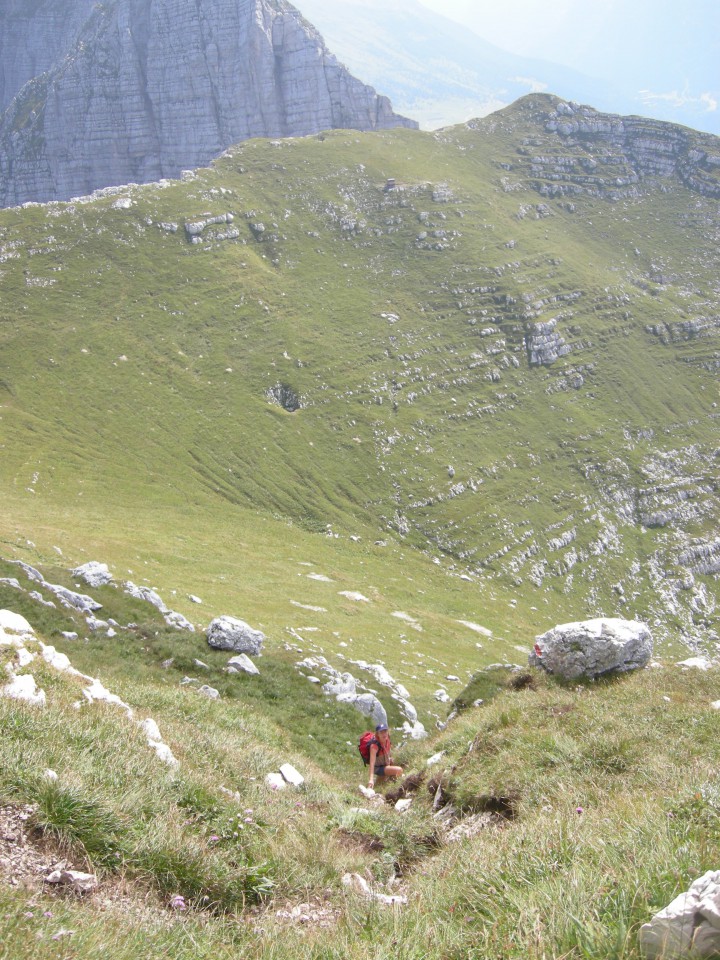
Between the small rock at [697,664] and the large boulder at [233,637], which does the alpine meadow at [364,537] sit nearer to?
the small rock at [697,664]

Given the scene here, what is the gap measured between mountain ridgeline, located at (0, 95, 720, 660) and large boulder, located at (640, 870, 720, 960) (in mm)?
39856

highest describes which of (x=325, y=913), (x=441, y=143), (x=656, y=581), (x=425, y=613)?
(x=441, y=143)

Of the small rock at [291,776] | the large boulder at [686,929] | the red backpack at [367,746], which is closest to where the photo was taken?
the large boulder at [686,929]

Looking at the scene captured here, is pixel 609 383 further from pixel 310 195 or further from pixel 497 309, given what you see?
pixel 310 195

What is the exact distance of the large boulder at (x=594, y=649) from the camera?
17234 millimetres

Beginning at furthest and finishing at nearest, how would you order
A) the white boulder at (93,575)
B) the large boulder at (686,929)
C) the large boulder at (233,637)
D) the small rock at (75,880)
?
the white boulder at (93,575)
the large boulder at (233,637)
the small rock at (75,880)
the large boulder at (686,929)

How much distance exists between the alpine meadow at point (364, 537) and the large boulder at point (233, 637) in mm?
1269

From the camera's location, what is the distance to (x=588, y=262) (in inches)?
6211

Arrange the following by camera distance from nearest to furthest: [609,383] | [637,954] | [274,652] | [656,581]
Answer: [637,954], [274,652], [656,581], [609,383]

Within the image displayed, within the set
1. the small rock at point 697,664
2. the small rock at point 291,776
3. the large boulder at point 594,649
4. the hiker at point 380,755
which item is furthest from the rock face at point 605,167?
the small rock at point 291,776

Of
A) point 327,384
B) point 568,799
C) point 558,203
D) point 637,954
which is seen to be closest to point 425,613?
point 327,384

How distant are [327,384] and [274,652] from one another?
268ft

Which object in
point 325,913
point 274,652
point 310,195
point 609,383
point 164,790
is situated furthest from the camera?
point 310,195

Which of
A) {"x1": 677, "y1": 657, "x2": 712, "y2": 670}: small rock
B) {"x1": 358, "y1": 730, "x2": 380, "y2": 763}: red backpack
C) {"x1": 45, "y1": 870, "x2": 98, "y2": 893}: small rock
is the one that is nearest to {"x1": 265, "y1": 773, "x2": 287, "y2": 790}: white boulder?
{"x1": 45, "y1": 870, "x2": 98, "y2": 893}: small rock
